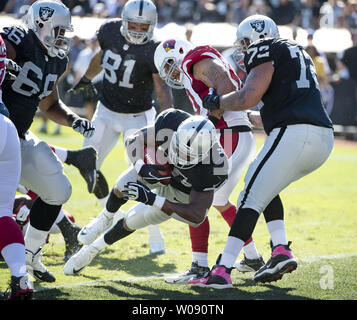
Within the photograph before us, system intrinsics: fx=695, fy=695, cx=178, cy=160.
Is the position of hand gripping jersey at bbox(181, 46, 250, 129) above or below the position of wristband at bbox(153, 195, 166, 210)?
above

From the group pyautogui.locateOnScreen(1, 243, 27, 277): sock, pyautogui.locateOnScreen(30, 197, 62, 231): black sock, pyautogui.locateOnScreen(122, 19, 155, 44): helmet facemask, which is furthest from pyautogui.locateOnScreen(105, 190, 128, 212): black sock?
pyautogui.locateOnScreen(122, 19, 155, 44): helmet facemask

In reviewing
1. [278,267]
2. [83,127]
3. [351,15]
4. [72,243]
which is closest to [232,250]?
[278,267]

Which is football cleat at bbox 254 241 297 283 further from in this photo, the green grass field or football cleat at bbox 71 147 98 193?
football cleat at bbox 71 147 98 193

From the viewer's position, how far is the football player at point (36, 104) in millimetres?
4363

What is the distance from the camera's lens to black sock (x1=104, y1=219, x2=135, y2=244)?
455cm

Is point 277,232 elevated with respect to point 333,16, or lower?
lower

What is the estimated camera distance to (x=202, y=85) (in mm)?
4672

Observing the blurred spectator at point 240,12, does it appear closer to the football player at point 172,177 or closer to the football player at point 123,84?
the football player at point 123,84

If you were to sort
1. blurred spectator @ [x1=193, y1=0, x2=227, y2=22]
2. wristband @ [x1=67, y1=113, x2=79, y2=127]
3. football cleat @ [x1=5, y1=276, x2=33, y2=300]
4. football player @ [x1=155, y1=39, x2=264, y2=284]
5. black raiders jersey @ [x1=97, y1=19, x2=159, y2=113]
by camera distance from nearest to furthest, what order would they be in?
football cleat @ [x1=5, y1=276, x2=33, y2=300]
football player @ [x1=155, y1=39, x2=264, y2=284]
wristband @ [x1=67, y1=113, x2=79, y2=127]
black raiders jersey @ [x1=97, y1=19, x2=159, y2=113]
blurred spectator @ [x1=193, y1=0, x2=227, y2=22]

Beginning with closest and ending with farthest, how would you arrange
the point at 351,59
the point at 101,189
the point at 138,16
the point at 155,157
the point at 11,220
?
1. the point at 11,220
2. the point at 155,157
3. the point at 138,16
4. the point at 101,189
5. the point at 351,59

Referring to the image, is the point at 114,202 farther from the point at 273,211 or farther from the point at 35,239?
the point at 273,211

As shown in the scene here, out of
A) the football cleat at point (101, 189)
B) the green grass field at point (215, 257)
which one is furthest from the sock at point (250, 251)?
the football cleat at point (101, 189)

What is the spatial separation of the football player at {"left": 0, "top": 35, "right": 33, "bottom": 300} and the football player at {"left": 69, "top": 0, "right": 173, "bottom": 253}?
7.03ft

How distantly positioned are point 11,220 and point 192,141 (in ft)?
3.71
